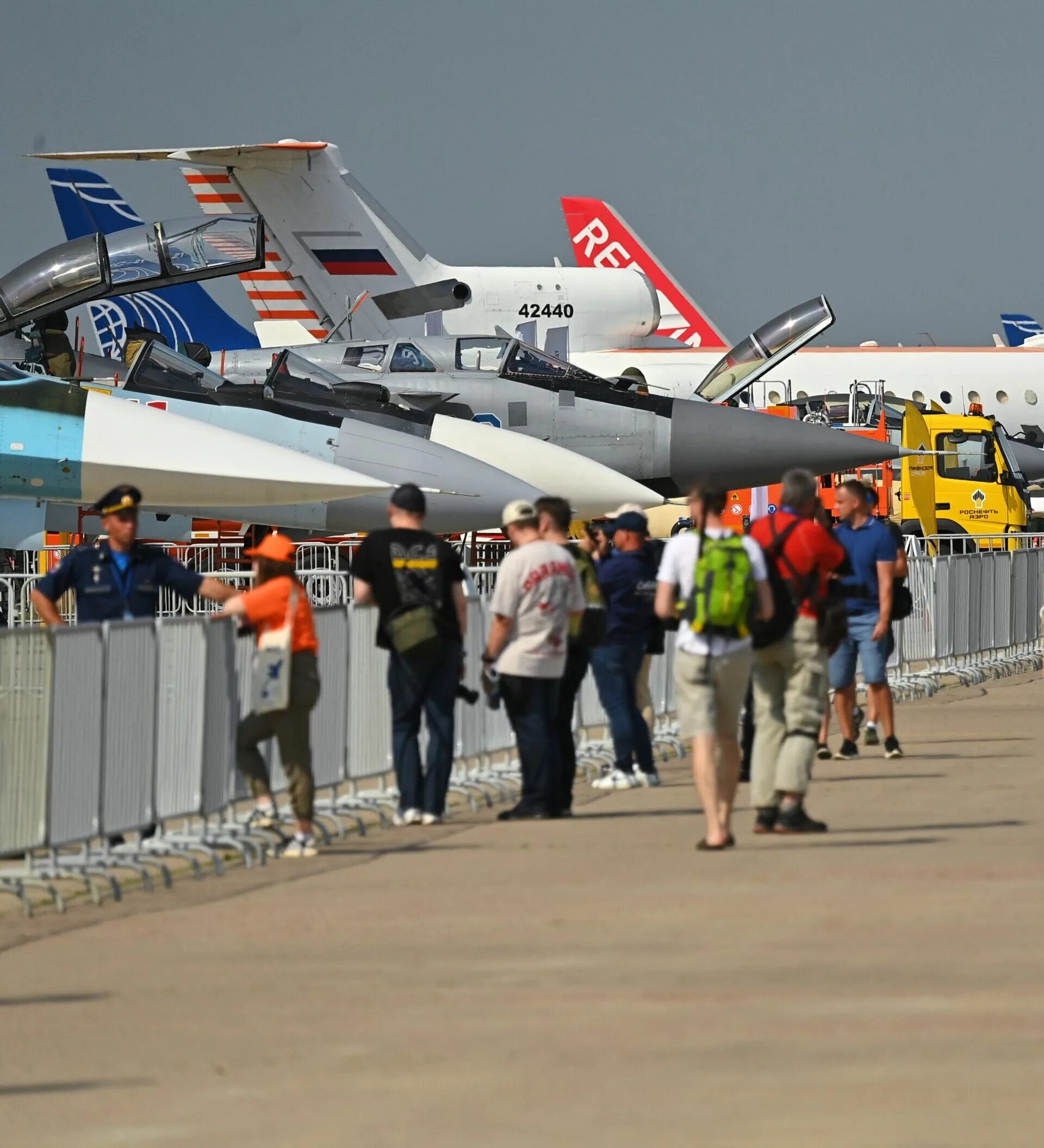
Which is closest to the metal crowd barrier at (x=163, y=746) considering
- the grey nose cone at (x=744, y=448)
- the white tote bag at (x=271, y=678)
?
the white tote bag at (x=271, y=678)

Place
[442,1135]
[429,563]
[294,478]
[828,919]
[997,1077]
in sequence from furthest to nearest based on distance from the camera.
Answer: [294,478] → [429,563] → [828,919] → [997,1077] → [442,1135]

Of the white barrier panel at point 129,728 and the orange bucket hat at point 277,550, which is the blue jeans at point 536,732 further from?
the white barrier panel at point 129,728

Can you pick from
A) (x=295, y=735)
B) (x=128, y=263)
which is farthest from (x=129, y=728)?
(x=128, y=263)

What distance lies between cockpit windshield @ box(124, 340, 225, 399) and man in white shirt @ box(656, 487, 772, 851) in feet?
29.0

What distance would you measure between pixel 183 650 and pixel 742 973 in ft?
12.0

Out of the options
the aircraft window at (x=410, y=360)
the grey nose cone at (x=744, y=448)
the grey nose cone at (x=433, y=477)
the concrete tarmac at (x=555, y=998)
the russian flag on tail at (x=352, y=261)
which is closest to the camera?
the concrete tarmac at (x=555, y=998)

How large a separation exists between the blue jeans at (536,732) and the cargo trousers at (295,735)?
49.3 inches

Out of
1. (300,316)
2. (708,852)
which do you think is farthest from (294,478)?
(300,316)

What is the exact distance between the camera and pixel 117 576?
10.1 metres

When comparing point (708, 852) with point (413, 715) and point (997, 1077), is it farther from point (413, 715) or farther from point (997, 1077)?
point (997, 1077)

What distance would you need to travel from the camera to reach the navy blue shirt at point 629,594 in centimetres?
1181

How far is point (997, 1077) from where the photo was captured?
17.3ft

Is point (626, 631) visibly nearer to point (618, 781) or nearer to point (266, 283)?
point (618, 781)

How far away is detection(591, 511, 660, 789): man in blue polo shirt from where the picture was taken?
11.8 meters
